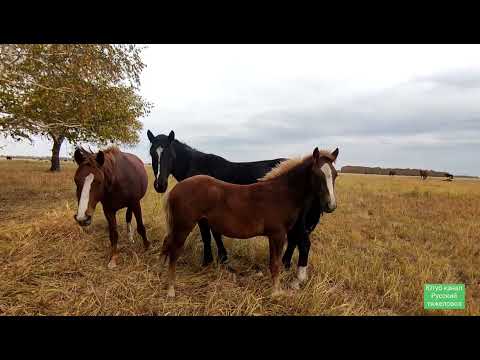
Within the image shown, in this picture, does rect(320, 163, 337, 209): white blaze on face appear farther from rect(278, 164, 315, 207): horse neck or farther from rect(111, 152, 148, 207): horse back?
rect(111, 152, 148, 207): horse back

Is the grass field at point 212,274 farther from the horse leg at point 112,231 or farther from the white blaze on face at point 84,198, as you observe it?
the white blaze on face at point 84,198

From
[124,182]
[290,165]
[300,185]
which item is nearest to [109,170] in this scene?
[124,182]

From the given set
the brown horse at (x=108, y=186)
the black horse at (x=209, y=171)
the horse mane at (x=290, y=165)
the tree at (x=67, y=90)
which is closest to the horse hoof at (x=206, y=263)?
the black horse at (x=209, y=171)

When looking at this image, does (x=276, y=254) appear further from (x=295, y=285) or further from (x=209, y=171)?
(x=209, y=171)

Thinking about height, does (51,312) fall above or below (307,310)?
below

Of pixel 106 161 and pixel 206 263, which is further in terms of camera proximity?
pixel 206 263

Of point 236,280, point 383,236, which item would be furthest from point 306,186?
point 383,236

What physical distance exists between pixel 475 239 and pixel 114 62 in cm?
1289

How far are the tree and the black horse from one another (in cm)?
525

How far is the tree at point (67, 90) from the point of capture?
267 inches
